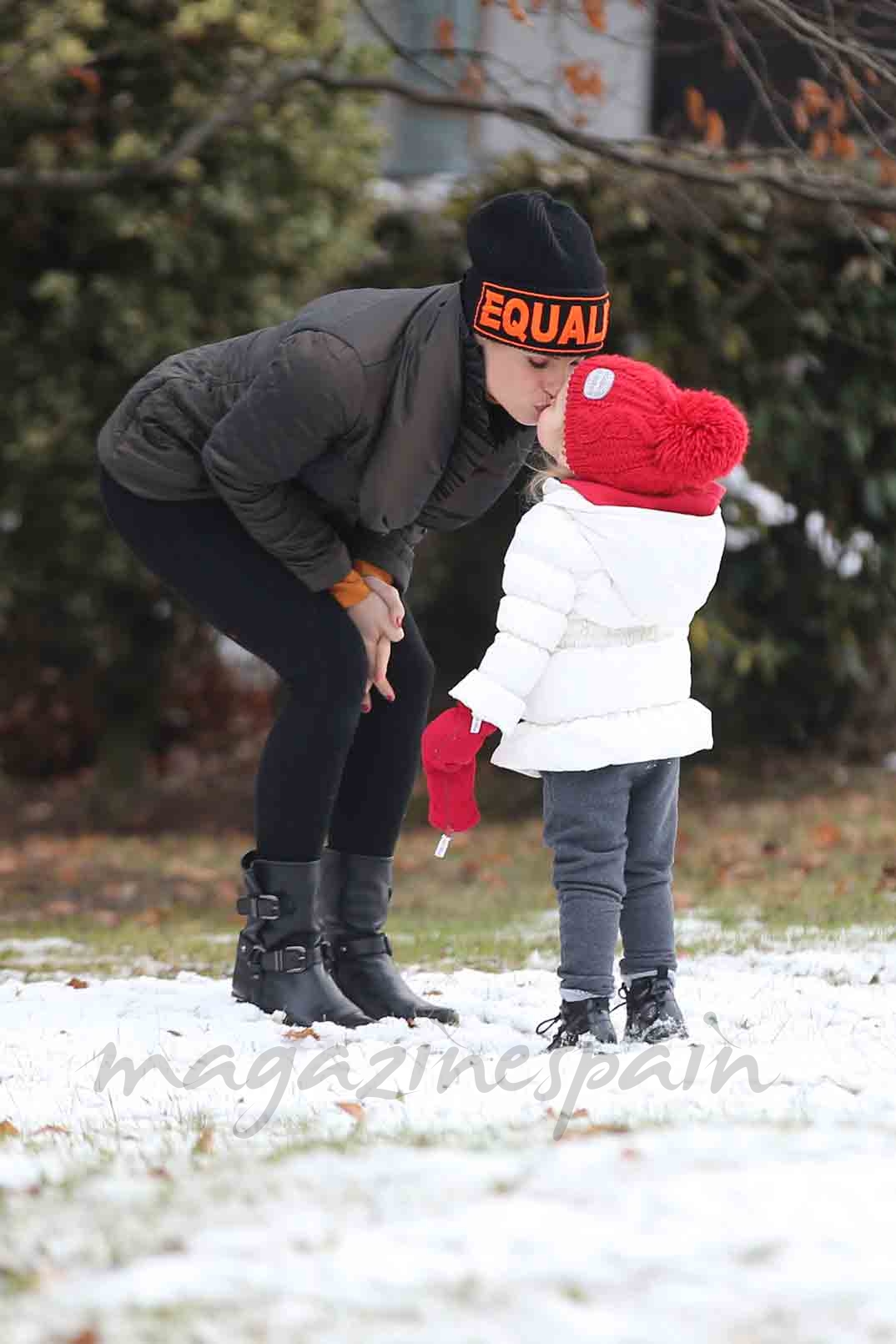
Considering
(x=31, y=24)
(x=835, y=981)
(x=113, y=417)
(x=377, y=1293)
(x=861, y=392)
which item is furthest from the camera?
(x=861, y=392)

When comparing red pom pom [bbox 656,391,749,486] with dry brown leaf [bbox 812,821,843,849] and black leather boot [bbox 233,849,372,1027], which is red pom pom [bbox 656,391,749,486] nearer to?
black leather boot [bbox 233,849,372,1027]

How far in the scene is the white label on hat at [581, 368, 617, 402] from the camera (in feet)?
11.6

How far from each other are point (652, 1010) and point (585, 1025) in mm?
167

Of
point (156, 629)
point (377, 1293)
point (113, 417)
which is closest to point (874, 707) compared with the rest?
point (156, 629)

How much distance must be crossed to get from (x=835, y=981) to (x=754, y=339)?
539cm

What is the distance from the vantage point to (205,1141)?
3014 millimetres

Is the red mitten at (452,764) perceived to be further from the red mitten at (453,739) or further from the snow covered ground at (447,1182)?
the snow covered ground at (447,1182)

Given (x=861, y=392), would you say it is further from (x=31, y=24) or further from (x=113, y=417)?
(x=113, y=417)

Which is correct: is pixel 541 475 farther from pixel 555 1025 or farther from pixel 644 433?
pixel 555 1025

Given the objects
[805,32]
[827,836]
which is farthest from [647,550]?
[827,836]

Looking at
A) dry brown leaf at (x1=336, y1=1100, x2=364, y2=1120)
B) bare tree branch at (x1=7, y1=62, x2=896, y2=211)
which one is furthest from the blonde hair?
bare tree branch at (x1=7, y1=62, x2=896, y2=211)

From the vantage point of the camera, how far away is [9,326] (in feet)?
31.2

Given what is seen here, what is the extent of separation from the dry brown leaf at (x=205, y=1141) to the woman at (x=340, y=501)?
33.3 inches

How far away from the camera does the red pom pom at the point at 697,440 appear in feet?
11.5
